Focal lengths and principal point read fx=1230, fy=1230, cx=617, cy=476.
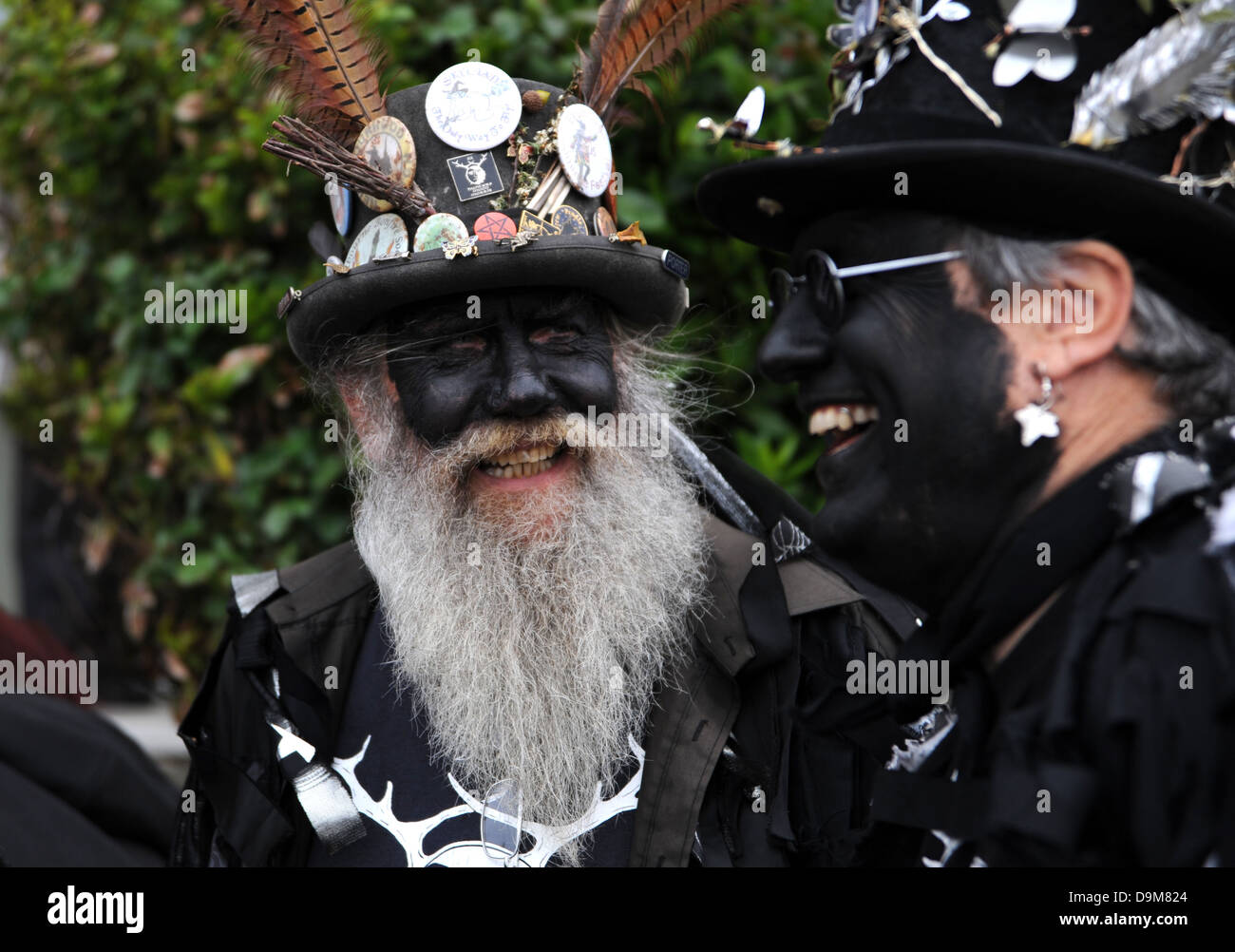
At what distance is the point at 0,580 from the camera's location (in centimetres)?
611

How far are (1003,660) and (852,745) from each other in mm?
827

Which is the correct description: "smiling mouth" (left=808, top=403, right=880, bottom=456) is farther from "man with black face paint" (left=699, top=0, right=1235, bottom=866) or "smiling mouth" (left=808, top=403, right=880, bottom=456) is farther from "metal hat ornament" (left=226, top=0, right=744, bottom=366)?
"metal hat ornament" (left=226, top=0, right=744, bottom=366)

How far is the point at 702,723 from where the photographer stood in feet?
8.43

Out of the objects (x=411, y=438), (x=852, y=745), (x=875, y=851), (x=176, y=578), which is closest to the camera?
(x=875, y=851)

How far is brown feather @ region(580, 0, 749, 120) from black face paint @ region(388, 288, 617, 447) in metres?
0.52

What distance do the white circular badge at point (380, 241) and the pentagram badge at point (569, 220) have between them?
34 centimetres

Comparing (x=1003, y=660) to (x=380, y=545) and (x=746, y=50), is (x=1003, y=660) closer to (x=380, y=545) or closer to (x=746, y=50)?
(x=380, y=545)

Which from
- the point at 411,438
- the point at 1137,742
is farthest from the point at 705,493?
the point at 1137,742

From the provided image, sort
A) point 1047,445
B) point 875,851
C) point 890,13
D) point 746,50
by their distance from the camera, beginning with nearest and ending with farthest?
point 1047,445, point 890,13, point 875,851, point 746,50

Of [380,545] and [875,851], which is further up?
[380,545]

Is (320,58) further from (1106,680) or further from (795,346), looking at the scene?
(1106,680)

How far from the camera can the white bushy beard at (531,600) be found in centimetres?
268

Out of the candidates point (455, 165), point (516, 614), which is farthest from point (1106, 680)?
point (455, 165)

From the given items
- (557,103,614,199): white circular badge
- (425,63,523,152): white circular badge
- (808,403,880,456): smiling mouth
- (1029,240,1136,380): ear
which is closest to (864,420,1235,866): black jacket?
(1029,240,1136,380): ear
